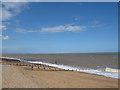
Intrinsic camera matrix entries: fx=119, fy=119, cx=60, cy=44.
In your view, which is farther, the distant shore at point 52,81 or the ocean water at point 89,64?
the ocean water at point 89,64

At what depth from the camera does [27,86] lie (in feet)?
26.5

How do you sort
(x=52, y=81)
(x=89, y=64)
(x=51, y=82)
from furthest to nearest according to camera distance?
(x=89, y=64) < (x=52, y=81) < (x=51, y=82)

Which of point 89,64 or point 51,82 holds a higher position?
point 51,82

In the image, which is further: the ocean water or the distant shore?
the ocean water

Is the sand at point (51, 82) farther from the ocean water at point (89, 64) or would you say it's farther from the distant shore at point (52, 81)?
the ocean water at point (89, 64)

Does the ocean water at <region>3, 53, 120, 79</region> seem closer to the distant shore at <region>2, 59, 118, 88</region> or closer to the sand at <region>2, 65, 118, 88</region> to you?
the distant shore at <region>2, 59, 118, 88</region>

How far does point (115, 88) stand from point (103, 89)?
1.00m

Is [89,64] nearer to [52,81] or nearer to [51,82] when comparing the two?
[52,81]

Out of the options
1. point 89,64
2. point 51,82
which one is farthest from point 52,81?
point 89,64

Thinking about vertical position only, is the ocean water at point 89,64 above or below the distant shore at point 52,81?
below

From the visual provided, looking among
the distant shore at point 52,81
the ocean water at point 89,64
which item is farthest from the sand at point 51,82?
the ocean water at point 89,64

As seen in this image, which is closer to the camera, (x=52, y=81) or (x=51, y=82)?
(x=51, y=82)

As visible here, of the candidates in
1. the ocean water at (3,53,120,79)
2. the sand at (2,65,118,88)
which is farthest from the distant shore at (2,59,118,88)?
the ocean water at (3,53,120,79)

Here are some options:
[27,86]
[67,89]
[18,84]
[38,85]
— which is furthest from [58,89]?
[18,84]
